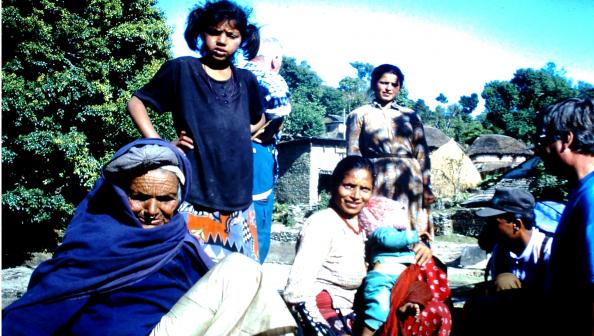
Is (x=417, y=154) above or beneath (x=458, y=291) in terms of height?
above

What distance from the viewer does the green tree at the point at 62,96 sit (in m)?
13.5

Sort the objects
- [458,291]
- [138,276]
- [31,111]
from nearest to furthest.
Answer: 1. [138,276]
2. [458,291]
3. [31,111]

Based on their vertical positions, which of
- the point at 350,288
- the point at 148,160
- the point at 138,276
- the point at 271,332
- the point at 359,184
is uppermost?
the point at 148,160

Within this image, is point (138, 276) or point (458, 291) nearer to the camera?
point (138, 276)

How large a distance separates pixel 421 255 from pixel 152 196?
5.87ft

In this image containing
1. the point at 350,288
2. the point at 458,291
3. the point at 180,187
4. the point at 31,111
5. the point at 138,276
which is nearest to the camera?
the point at 138,276

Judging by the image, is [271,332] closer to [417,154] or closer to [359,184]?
[359,184]

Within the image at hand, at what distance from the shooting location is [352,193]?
3.15 m

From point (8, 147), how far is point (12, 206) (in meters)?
1.72

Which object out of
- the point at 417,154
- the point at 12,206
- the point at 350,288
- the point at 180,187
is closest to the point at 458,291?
the point at 417,154

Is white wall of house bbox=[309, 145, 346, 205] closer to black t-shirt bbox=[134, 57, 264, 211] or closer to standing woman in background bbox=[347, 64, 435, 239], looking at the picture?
standing woman in background bbox=[347, 64, 435, 239]

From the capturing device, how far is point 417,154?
4.88 m

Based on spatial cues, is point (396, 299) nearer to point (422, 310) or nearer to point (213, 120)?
point (422, 310)

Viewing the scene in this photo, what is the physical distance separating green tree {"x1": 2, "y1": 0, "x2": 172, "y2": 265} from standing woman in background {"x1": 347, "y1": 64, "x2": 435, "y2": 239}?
1067cm
